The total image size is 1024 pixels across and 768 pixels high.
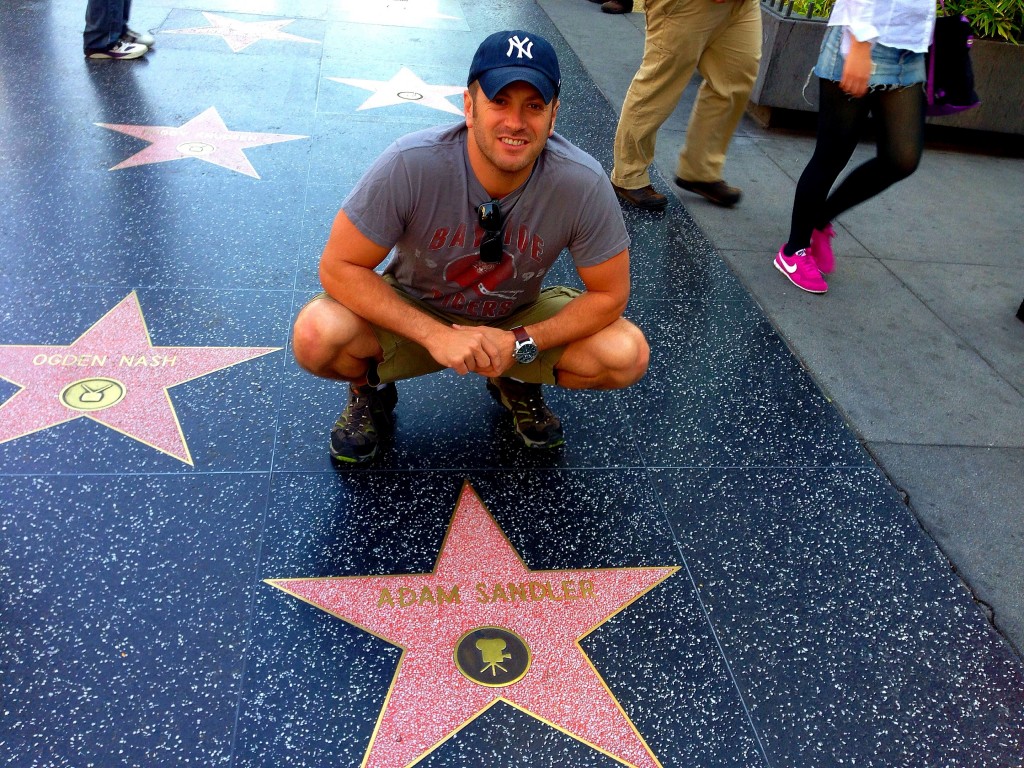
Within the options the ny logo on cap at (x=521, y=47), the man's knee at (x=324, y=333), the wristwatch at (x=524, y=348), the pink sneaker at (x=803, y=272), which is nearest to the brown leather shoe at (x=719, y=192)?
the pink sneaker at (x=803, y=272)

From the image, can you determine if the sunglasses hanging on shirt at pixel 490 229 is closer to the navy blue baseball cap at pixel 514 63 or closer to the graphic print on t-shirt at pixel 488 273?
the graphic print on t-shirt at pixel 488 273

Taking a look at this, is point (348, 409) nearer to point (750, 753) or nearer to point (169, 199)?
point (750, 753)

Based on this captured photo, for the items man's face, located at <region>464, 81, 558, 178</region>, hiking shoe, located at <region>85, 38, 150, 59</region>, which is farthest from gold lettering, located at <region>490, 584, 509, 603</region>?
hiking shoe, located at <region>85, 38, 150, 59</region>

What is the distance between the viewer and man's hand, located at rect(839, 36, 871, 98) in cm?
311

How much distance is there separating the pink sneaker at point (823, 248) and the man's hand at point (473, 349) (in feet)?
6.95

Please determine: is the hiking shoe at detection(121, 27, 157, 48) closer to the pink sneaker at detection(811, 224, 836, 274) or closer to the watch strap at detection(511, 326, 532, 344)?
the pink sneaker at detection(811, 224, 836, 274)

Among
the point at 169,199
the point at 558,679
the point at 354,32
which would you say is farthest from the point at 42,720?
the point at 354,32

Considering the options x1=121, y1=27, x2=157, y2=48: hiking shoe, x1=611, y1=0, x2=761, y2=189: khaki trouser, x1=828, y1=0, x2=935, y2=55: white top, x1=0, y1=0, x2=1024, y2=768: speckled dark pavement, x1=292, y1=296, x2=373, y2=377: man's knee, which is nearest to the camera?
x1=0, y1=0, x2=1024, y2=768: speckled dark pavement

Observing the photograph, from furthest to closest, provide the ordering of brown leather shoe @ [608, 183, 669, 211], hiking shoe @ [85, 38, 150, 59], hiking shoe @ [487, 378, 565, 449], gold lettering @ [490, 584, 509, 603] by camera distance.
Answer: hiking shoe @ [85, 38, 150, 59] → brown leather shoe @ [608, 183, 669, 211] → hiking shoe @ [487, 378, 565, 449] → gold lettering @ [490, 584, 509, 603]

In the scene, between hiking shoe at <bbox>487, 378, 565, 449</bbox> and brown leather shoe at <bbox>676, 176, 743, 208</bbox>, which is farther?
brown leather shoe at <bbox>676, 176, 743, 208</bbox>

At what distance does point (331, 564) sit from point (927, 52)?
279 cm

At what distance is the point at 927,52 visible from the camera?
319cm

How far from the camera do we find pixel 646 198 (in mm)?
4457

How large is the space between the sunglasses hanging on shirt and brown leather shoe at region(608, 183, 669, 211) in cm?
228
